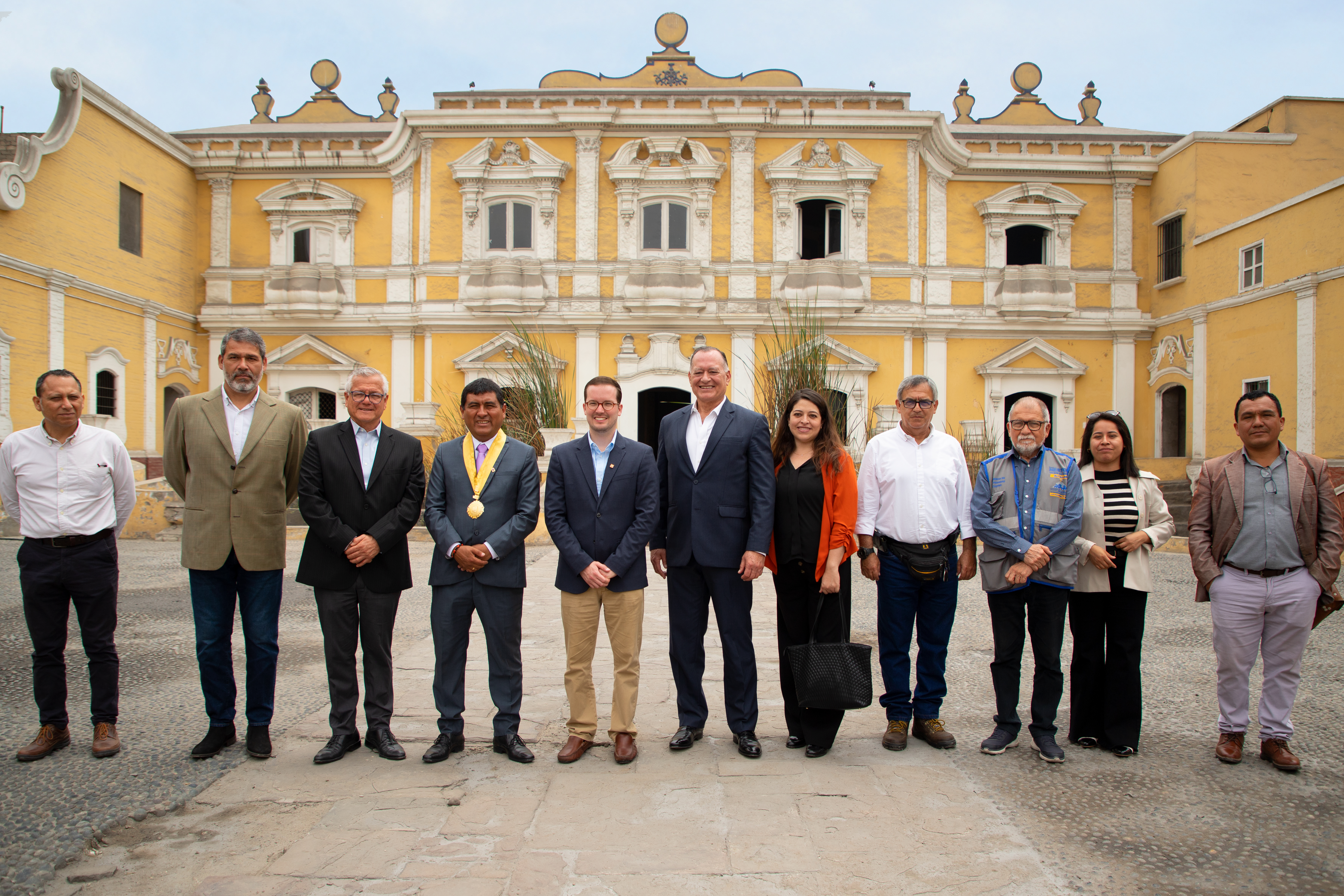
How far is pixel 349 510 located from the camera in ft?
13.2

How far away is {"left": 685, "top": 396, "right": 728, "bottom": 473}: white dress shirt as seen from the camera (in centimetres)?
414

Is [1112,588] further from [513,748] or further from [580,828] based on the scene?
[513,748]

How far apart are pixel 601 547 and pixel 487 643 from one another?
727 millimetres

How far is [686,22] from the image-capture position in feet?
62.3

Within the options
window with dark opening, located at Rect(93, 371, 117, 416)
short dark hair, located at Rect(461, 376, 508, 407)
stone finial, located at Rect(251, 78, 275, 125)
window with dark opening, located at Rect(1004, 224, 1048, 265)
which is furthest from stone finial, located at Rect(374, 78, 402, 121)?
short dark hair, located at Rect(461, 376, 508, 407)

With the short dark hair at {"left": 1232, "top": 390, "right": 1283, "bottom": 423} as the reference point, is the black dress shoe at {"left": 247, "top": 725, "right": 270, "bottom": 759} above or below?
below

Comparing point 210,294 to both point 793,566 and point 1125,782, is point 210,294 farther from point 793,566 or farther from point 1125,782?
point 1125,782

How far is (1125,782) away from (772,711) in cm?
176

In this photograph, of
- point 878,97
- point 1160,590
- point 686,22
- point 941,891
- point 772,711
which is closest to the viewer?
point 941,891

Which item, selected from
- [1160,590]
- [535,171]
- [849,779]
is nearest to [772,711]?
[849,779]

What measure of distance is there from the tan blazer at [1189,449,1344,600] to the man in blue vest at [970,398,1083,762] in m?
0.61

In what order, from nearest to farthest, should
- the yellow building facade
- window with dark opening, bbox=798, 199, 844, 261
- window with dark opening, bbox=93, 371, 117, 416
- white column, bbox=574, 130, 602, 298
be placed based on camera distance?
window with dark opening, bbox=93, 371, 117, 416
the yellow building facade
white column, bbox=574, 130, 602, 298
window with dark opening, bbox=798, 199, 844, 261

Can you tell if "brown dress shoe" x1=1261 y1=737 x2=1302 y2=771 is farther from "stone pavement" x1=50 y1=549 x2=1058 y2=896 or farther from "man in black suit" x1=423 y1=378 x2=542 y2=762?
"man in black suit" x1=423 y1=378 x2=542 y2=762

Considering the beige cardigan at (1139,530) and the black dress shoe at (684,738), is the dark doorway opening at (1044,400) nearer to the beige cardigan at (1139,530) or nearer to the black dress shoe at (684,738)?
the beige cardigan at (1139,530)
